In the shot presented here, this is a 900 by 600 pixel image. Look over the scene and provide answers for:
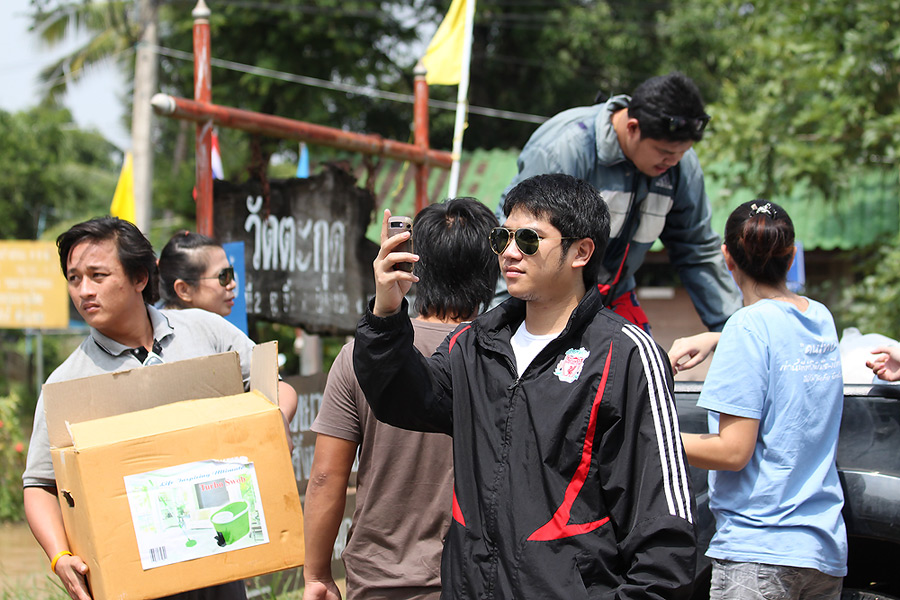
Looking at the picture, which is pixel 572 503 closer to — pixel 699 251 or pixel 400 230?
pixel 400 230

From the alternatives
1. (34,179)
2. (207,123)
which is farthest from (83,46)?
(207,123)

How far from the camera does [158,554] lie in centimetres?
228

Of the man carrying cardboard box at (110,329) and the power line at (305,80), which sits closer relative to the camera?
the man carrying cardboard box at (110,329)

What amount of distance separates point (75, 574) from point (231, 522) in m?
0.45

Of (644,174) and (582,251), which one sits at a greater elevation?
(644,174)

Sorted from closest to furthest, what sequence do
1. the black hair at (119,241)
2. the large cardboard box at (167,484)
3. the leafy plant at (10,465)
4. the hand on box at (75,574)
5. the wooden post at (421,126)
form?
1. the large cardboard box at (167,484)
2. the hand on box at (75,574)
3. the black hair at (119,241)
4. the wooden post at (421,126)
5. the leafy plant at (10,465)

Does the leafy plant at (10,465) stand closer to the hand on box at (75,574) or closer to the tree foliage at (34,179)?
the hand on box at (75,574)

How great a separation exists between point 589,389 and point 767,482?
35.1 inches

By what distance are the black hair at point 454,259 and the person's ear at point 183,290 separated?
5.05 feet

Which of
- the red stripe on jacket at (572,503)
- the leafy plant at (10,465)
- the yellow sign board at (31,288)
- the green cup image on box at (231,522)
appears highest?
the red stripe on jacket at (572,503)

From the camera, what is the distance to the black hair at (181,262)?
3773 millimetres

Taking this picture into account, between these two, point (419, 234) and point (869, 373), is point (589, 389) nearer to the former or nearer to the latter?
point (419, 234)

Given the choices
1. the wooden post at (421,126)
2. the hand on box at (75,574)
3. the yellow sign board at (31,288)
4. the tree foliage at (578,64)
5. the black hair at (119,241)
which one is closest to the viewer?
the hand on box at (75,574)

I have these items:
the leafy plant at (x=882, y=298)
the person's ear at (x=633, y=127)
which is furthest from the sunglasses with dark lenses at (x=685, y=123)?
the leafy plant at (x=882, y=298)
